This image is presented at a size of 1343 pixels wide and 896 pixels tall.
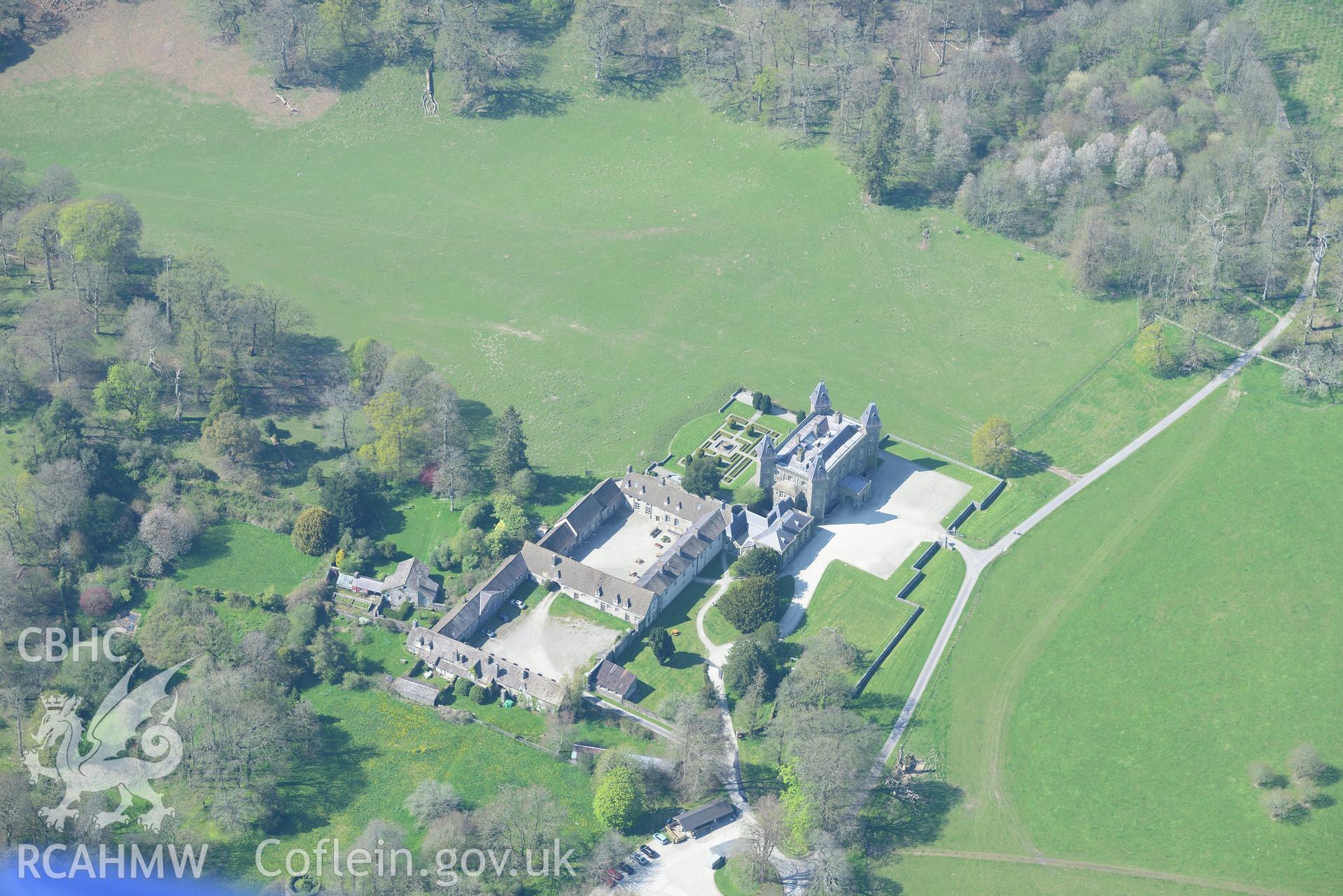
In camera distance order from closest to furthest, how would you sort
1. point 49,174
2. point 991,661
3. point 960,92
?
point 991,661, point 49,174, point 960,92

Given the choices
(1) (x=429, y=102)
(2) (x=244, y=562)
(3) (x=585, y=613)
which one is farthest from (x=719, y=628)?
(1) (x=429, y=102)

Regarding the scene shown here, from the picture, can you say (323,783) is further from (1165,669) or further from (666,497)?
(1165,669)

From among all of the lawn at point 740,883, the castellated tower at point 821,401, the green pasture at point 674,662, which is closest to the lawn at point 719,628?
the green pasture at point 674,662

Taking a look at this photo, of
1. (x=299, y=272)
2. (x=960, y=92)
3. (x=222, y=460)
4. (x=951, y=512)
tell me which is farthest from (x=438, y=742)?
(x=960, y=92)

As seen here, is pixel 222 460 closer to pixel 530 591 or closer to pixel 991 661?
pixel 530 591

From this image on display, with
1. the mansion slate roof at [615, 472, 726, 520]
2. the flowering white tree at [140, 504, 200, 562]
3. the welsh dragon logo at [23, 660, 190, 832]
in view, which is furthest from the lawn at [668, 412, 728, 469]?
the welsh dragon logo at [23, 660, 190, 832]

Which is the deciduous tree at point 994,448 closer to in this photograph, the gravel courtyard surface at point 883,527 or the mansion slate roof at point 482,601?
the gravel courtyard surface at point 883,527

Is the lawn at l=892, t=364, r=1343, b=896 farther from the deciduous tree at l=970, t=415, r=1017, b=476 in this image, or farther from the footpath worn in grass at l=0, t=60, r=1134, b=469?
the footpath worn in grass at l=0, t=60, r=1134, b=469
